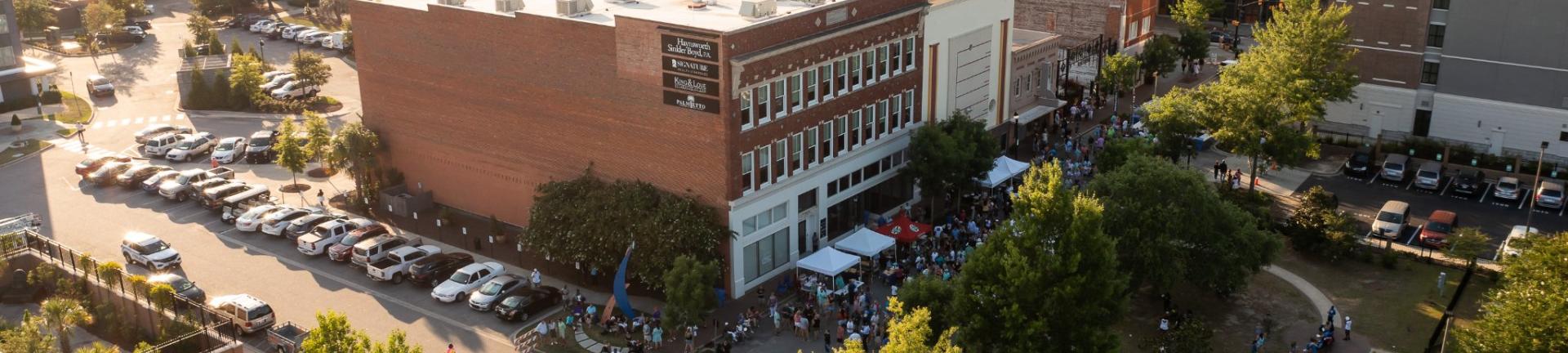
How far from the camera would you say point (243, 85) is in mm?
85688

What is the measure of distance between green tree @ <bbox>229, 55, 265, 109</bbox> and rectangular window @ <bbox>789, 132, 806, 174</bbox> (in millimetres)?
46227

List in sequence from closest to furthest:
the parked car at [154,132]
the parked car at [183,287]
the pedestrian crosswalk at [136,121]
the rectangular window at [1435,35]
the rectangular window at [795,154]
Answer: the parked car at [183,287], the rectangular window at [795,154], the rectangular window at [1435,35], the parked car at [154,132], the pedestrian crosswalk at [136,121]

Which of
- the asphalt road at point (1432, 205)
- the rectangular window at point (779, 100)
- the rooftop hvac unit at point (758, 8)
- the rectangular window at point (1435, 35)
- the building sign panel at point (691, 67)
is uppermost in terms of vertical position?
the rooftop hvac unit at point (758, 8)

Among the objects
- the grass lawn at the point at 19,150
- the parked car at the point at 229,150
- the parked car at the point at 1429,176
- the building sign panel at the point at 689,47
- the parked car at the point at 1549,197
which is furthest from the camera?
the grass lawn at the point at 19,150

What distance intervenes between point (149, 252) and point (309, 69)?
31.9 meters

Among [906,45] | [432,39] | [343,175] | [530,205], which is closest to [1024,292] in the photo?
[906,45]

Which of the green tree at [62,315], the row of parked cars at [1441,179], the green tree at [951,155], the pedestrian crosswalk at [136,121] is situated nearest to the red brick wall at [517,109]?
the green tree at [951,155]

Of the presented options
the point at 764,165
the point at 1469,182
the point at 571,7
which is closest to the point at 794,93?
the point at 764,165

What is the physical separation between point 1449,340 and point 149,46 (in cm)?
9861

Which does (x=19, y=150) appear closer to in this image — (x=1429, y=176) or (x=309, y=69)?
(x=309, y=69)

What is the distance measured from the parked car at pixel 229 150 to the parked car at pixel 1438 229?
61.9 meters

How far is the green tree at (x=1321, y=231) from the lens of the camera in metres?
58.1

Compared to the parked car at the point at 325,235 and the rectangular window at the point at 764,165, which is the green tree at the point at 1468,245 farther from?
the parked car at the point at 325,235

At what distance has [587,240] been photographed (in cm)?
5262
